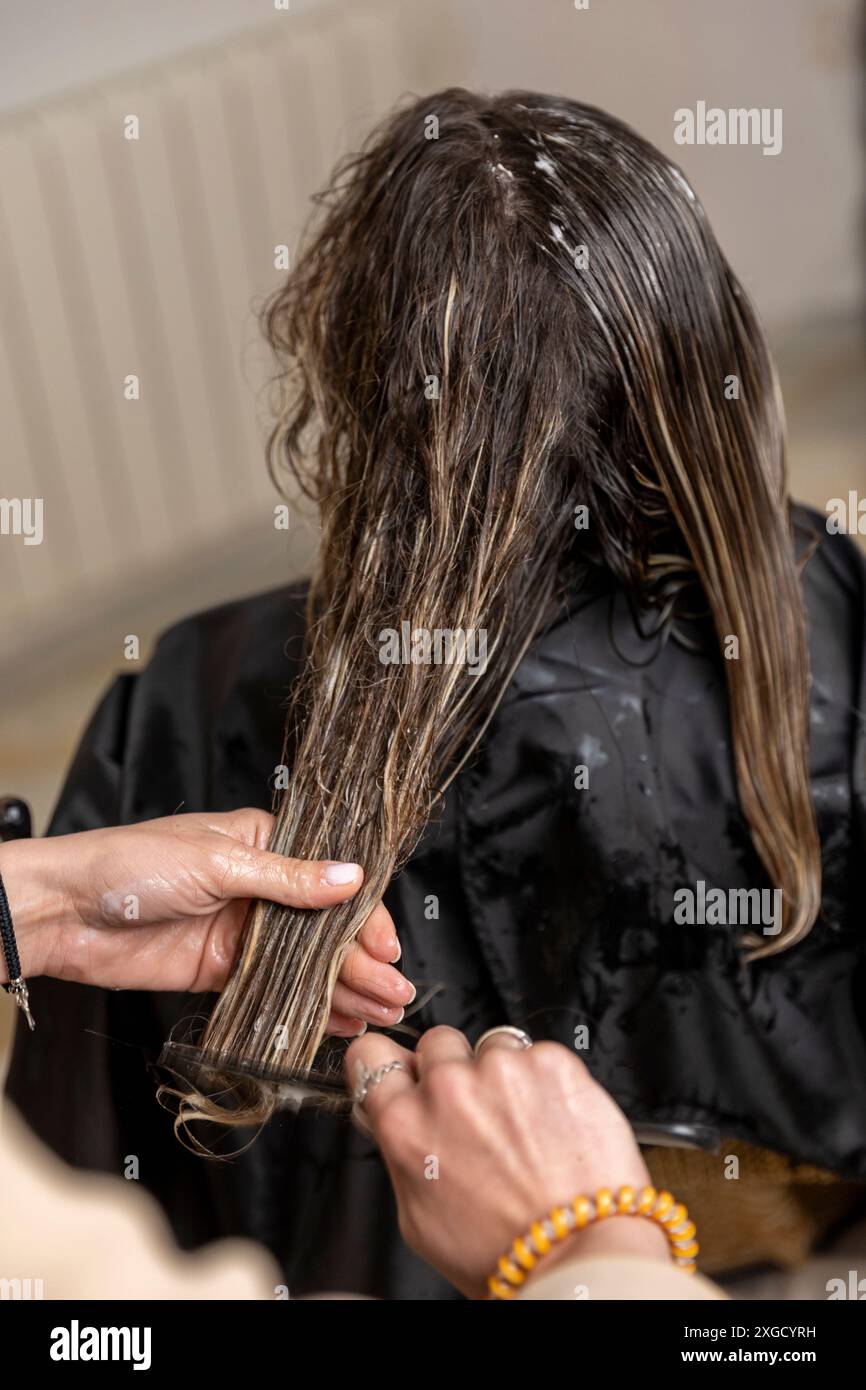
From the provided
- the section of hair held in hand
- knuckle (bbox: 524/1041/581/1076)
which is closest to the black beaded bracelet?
the section of hair held in hand

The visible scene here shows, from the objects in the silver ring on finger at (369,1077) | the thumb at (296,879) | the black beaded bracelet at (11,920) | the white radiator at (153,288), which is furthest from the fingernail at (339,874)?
the white radiator at (153,288)

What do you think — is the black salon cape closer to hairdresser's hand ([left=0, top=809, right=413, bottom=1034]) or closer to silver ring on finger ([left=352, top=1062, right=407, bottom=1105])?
hairdresser's hand ([left=0, top=809, right=413, bottom=1034])

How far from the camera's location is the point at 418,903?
110 cm

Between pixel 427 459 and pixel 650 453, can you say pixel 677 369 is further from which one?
pixel 427 459

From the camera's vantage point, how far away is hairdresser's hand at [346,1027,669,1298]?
72 centimetres

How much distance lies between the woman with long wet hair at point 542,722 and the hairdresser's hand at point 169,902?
28 mm

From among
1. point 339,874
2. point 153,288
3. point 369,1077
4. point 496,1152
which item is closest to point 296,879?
point 339,874

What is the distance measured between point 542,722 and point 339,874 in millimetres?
276

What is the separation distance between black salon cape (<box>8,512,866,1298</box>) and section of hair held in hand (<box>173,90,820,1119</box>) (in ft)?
0.13

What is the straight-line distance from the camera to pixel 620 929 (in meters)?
1.09

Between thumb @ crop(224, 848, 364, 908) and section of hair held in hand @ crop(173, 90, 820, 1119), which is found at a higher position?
section of hair held in hand @ crop(173, 90, 820, 1119)

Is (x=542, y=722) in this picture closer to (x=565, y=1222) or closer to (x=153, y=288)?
(x=565, y=1222)

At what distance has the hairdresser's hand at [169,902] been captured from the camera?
94 centimetres

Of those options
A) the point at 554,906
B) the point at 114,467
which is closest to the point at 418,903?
the point at 554,906
